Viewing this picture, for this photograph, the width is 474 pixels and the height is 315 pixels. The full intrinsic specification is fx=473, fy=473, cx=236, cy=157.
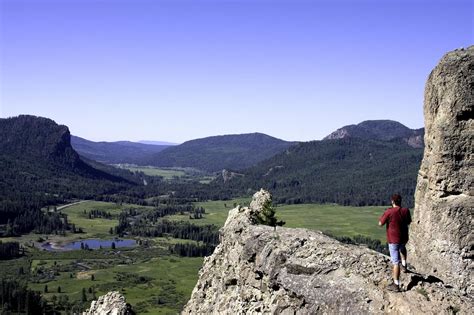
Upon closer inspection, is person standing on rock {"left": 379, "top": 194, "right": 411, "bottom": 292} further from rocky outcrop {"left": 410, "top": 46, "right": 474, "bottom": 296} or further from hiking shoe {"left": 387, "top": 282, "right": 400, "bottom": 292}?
rocky outcrop {"left": 410, "top": 46, "right": 474, "bottom": 296}

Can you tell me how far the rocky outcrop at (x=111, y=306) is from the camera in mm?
42094

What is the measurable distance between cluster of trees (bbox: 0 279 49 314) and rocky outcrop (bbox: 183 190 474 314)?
14131 centimetres

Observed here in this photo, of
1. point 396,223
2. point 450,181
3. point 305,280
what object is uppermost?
point 450,181

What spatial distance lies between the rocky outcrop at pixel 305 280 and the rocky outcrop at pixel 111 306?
35.2 feet

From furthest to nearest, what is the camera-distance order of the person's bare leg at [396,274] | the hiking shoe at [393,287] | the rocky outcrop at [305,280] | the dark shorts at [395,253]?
the dark shorts at [395,253], the person's bare leg at [396,274], the hiking shoe at [393,287], the rocky outcrop at [305,280]

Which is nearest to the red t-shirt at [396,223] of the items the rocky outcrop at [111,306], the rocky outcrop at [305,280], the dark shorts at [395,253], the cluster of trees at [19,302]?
the dark shorts at [395,253]

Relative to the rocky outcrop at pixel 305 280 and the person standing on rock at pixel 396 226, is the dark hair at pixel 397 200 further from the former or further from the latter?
the rocky outcrop at pixel 305 280

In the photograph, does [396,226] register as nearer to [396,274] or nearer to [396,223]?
[396,223]

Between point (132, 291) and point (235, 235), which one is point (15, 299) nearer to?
point (132, 291)

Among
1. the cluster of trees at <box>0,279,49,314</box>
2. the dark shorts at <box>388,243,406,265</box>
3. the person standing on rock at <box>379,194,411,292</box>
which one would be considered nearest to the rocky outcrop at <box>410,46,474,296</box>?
the person standing on rock at <box>379,194,411,292</box>

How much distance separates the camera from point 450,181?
105 ft

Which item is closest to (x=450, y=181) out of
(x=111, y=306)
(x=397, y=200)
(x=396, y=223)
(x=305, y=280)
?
(x=397, y=200)

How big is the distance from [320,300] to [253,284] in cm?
630

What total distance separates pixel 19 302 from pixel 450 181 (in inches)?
6233
